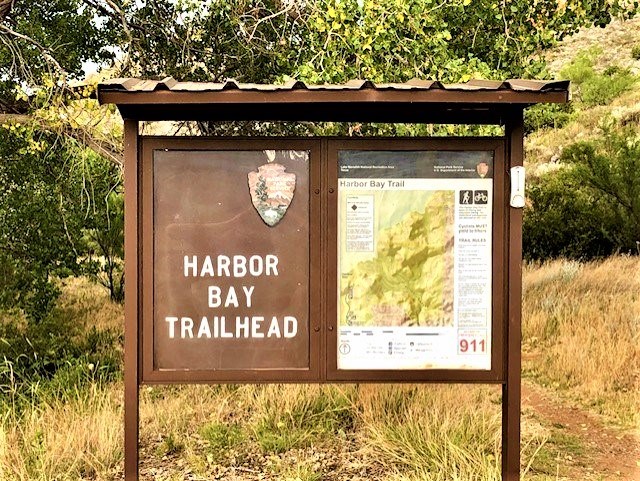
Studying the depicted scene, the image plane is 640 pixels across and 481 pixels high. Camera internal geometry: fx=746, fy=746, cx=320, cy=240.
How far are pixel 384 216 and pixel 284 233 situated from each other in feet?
1.92

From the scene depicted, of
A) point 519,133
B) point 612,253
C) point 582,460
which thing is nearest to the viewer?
point 519,133

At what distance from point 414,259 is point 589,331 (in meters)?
5.85

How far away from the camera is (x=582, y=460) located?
583 cm

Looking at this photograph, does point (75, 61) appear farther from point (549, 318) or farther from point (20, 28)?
point (549, 318)

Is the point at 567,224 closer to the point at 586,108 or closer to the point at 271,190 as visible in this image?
the point at 271,190

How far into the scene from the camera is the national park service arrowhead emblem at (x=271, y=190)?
14.0 feet

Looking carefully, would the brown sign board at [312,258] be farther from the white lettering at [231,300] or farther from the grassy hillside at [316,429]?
the grassy hillside at [316,429]

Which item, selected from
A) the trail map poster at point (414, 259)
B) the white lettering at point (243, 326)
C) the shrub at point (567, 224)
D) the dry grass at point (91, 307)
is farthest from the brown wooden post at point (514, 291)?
the shrub at point (567, 224)

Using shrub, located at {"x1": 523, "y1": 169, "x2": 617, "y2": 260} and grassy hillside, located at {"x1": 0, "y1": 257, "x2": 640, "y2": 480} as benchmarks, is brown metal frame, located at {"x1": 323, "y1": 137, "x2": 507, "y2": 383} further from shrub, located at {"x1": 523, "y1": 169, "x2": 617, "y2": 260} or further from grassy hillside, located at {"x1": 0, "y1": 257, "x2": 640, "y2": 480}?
shrub, located at {"x1": 523, "y1": 169, "x2": 617, "y2": 260}

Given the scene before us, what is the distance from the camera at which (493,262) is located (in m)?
4.29

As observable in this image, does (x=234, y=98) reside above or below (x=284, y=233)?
above

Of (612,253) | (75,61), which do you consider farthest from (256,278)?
(612,253)

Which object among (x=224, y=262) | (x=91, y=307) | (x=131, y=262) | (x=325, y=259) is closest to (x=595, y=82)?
(x=91, y=307)

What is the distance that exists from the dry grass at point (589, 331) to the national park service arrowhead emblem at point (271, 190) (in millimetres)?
4416
